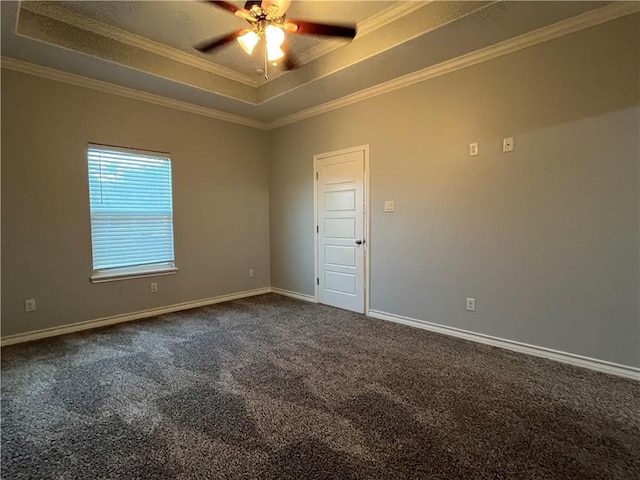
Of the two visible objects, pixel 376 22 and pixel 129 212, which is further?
pixel 129 212

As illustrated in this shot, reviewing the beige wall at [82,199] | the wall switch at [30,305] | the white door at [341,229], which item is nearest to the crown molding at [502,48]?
the white door at [341,229]

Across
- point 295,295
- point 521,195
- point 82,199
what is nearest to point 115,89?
point 82,199

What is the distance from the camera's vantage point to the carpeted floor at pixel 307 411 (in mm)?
1591

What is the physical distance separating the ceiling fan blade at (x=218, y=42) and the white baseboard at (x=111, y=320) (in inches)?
122

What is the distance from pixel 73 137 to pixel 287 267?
3.10 metres

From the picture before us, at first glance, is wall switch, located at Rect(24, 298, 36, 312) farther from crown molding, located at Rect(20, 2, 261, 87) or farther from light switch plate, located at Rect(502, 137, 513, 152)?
light switch plate, located at Rect(502, 137, 513, 152)

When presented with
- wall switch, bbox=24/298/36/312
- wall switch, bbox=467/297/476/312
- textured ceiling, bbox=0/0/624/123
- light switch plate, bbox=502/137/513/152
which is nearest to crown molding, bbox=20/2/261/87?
textured ceiling, bbox=0/0/624/123

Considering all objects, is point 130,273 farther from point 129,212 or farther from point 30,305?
point 30,305

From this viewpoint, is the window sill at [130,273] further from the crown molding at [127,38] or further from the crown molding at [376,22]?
the crown molding at [376,22]

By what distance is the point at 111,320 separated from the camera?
3.79 m

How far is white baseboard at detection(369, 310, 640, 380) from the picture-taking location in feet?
8.09

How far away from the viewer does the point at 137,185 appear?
3.96m

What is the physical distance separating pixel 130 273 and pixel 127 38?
251cm

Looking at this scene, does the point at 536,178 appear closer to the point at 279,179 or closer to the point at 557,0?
the point at 557,0
